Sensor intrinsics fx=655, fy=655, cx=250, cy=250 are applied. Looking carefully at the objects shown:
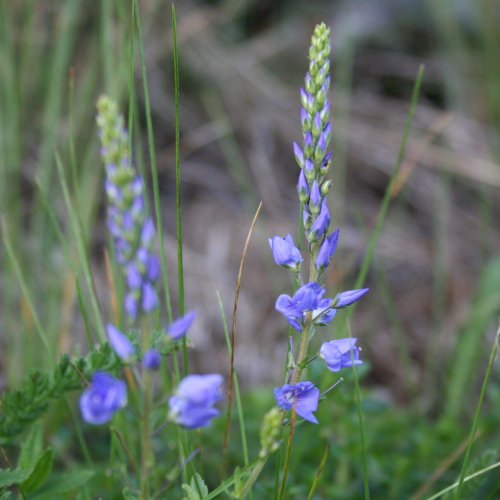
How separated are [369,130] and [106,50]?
2513mm

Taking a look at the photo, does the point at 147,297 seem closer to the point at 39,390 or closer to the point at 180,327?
the point at 180,327

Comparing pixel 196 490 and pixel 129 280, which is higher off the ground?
pixel 129 280

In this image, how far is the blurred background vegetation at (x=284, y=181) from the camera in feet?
9.78

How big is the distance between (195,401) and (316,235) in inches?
17.8

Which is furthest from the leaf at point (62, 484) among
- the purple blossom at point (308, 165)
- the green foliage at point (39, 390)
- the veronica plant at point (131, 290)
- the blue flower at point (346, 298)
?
the purple blossom at point (308, 165)

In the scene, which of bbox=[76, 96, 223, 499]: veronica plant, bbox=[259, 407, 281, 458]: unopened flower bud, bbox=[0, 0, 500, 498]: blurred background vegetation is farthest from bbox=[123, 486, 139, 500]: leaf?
bbox=[0, 0, 500, 498]: blurred background vegetation

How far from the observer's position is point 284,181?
4672mm

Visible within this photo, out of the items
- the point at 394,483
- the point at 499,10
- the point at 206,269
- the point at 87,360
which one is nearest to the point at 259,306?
the point at 206,269

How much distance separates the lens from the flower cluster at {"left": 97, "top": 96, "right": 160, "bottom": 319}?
1.08m

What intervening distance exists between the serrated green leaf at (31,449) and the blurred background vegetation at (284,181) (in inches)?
40.8

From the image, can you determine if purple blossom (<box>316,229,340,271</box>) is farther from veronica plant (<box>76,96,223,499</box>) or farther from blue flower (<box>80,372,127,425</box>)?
blue flower (<box>80,372,127,425</box>)

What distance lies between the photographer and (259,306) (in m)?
3.95

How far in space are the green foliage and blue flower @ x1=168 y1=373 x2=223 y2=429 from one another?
0.40 meters

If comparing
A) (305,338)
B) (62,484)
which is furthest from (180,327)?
(62,484)
